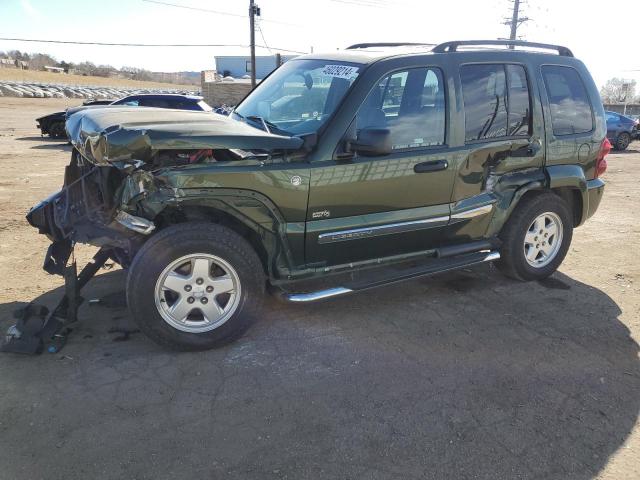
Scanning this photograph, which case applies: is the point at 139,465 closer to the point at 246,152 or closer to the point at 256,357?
the point at 256,357

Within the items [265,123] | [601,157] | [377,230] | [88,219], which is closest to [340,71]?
[265,123]

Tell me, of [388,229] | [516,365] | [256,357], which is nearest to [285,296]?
[256,357]

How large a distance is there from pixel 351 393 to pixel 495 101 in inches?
109

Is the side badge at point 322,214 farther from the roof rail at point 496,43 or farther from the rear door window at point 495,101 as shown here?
the roof rail at point 496,43

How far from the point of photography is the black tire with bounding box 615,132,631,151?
779 inches

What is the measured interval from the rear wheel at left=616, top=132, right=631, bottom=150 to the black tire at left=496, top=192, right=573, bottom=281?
1764 centimetres

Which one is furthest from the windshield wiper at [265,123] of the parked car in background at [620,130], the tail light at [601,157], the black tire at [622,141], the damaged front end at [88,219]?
the black tire at [622,141]

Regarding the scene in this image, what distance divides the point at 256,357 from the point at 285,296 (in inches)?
18.2

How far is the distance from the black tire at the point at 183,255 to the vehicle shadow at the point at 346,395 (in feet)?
0.46

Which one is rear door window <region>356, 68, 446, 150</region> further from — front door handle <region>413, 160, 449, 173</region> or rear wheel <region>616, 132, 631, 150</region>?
rear wheel <region>616, 132, 631, 150</region>

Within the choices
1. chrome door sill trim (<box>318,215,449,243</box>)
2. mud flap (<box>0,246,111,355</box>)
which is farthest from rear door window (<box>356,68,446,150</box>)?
mud flap (<box>0,246,111,355</box>)

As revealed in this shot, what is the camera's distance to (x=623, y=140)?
65.3 feet

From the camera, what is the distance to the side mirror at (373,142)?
11.5ft

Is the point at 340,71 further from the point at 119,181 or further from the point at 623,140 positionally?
the point at 623,140
